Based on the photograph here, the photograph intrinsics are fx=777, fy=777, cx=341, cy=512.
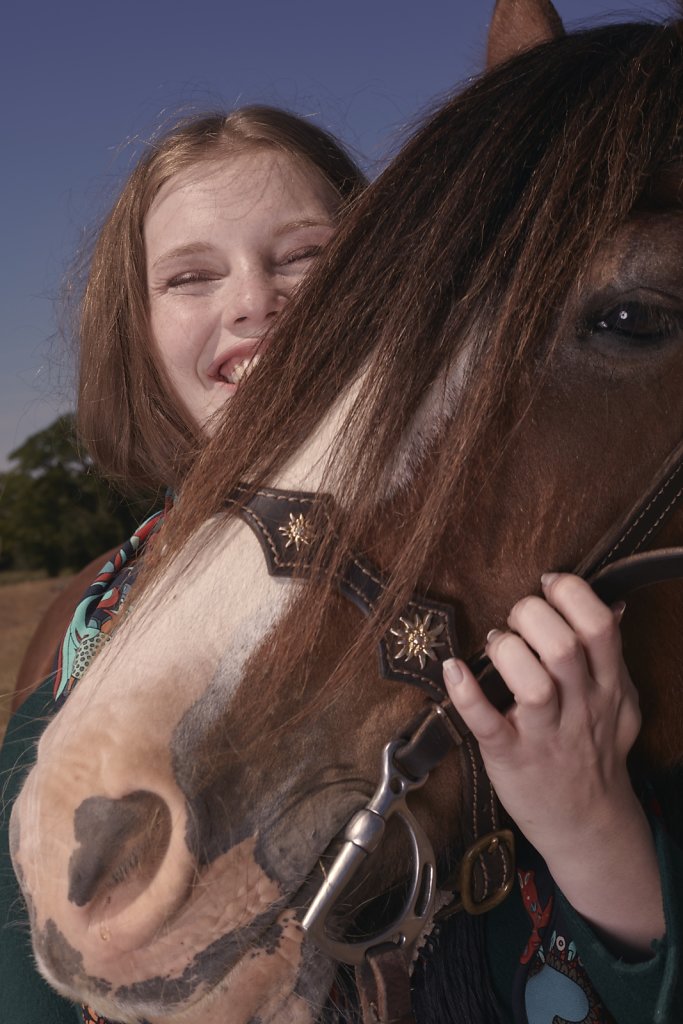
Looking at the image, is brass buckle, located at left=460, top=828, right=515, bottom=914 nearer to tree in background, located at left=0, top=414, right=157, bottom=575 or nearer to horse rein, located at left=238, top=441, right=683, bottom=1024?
horse rein, located at left=238, top=441, right=683, bottom=1024

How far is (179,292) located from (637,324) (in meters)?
1.02

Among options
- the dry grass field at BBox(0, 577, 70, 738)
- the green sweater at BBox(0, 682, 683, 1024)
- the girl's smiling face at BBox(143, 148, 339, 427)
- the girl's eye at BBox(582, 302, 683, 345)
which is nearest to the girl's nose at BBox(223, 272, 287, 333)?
the girl's smiling face at BBox(143, 148, 339, 427)

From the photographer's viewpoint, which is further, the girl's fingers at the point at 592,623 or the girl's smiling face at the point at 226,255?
the girl's smiling face at the point at 226,255

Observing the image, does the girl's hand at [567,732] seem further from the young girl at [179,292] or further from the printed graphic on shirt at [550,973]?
the young girl at [179,292]

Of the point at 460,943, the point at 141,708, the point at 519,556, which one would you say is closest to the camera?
the point at 141,708

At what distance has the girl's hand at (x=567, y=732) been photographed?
92 cm

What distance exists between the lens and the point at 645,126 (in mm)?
1048

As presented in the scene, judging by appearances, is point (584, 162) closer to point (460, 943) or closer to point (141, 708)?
point (141, 708)

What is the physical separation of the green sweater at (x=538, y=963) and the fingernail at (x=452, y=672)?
1.35ft

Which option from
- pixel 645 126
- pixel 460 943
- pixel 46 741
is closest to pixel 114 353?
pixel 46 741

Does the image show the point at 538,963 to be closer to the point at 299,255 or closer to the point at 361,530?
the point at 361,530

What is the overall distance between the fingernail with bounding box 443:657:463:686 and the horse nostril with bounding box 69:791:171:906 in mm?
362

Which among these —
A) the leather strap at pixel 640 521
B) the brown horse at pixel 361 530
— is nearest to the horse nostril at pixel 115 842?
the brown horse at pixel 361 530

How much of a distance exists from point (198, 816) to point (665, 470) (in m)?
0.71
